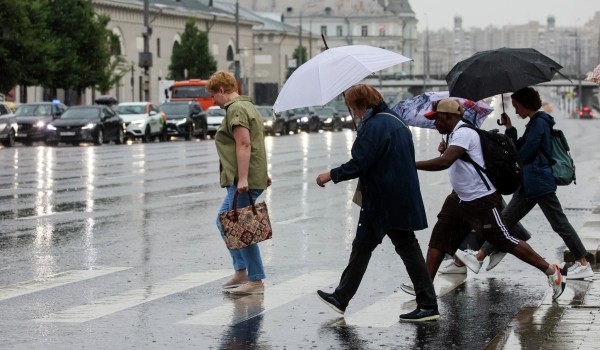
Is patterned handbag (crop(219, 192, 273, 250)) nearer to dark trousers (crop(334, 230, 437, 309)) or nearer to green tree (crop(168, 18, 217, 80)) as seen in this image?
dark trousers (crop(334, 230, 437, 309))

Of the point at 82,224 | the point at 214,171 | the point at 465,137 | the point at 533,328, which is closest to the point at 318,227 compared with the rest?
the point at 82,224

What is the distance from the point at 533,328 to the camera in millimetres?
10070

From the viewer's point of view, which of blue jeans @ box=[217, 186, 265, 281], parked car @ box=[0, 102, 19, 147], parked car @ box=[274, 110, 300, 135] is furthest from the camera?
parked car @ box=[274, 110, 300, 135]

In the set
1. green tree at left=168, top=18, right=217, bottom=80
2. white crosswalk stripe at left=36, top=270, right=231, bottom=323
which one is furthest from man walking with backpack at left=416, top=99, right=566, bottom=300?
green tree at left=168, top=18, right=217, bottom=80

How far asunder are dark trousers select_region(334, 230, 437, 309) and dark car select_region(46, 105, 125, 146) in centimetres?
4042

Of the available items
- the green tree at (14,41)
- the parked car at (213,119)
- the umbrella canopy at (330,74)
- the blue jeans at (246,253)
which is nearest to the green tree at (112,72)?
the parked car at (213,119)

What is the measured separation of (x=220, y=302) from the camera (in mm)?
11727

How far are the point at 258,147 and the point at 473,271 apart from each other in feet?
6.66

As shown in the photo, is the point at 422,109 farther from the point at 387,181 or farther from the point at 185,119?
the point at 185,119

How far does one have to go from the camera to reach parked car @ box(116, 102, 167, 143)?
5703cm

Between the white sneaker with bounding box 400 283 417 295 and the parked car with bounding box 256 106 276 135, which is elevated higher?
the white sneaker with bounding box 400 283 417 295

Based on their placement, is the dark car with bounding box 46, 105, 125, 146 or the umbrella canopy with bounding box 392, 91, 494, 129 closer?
the umbrella canopy with bounding box 392, 91, 494, 129

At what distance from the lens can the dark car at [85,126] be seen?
5062 cm

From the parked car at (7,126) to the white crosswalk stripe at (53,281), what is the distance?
36.2 m
